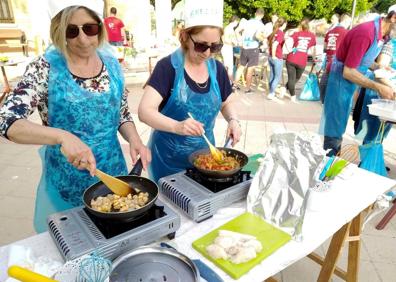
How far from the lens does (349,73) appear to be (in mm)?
3055

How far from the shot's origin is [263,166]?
64.2 inches

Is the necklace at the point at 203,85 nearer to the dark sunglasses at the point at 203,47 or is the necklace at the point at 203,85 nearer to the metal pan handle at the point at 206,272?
the dark sunglasses at the point at 203,47

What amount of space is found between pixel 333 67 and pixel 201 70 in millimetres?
1980

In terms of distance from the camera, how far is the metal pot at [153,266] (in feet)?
3.37

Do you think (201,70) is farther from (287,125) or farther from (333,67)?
(287,125)

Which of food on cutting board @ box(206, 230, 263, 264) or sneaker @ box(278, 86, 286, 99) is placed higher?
food on cutting board @ box(206, 230, 263, 264)

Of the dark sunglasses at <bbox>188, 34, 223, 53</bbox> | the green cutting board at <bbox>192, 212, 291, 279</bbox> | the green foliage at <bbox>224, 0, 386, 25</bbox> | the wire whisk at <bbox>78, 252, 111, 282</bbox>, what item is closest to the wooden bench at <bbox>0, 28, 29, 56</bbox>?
the dark sunglasses at <bbox>188, 34, 223, 53</bbox>

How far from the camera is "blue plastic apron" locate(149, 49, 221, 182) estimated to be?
73.7 inches

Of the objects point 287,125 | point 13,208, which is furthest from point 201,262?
point 287,125

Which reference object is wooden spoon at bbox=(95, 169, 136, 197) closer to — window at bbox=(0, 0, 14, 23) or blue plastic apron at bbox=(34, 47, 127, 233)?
blue plastic apron at bbox=(34, 47, 127, 233)

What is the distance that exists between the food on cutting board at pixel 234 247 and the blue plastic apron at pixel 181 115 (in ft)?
2.50

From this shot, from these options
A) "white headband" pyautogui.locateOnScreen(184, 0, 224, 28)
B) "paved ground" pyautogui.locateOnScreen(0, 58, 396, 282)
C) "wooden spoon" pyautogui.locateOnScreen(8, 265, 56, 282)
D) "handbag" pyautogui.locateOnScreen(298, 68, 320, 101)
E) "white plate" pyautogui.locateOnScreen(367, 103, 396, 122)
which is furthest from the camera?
"handbag" pyautogui.locateOnScreen(298, 68, 320, 101)

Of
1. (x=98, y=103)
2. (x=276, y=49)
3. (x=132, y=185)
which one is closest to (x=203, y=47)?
(x=98, y=103)

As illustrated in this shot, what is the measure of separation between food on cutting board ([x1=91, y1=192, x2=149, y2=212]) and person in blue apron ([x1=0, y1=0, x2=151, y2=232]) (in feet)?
0.50
